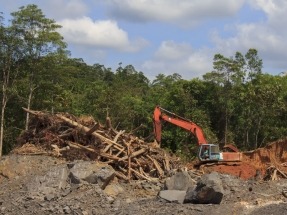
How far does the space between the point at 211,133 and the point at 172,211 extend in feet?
72.6

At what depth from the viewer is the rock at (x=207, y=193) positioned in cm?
1272

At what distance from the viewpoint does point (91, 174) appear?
46.4 ft

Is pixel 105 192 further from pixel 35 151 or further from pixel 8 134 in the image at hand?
pixel 8 134

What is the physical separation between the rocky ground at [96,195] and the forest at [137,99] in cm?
1307

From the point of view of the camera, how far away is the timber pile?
1619cm

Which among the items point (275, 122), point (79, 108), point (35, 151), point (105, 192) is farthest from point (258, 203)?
point (79, 108)

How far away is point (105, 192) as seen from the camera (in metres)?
13.8

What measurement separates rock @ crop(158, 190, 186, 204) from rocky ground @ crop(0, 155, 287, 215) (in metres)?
0.16

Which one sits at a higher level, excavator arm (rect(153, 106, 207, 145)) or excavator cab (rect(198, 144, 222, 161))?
excavator arm (rect(153, 106, 207, 145))

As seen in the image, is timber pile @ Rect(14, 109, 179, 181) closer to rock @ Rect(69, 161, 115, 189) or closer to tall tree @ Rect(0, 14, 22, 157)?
rock @ Rect(69, 161, 115, 189)

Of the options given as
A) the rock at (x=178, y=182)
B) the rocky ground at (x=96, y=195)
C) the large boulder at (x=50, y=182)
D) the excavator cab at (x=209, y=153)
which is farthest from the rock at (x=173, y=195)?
the excavator cab at (x=209, y=153)

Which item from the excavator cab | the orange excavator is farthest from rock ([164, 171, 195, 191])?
the excavator cab

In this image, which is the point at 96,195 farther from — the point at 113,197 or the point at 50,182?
the point at 50,182

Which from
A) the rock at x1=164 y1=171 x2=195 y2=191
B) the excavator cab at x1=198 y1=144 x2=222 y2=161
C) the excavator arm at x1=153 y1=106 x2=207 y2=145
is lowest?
the rock at x1=164 y1=171 x2=195 y2=191
